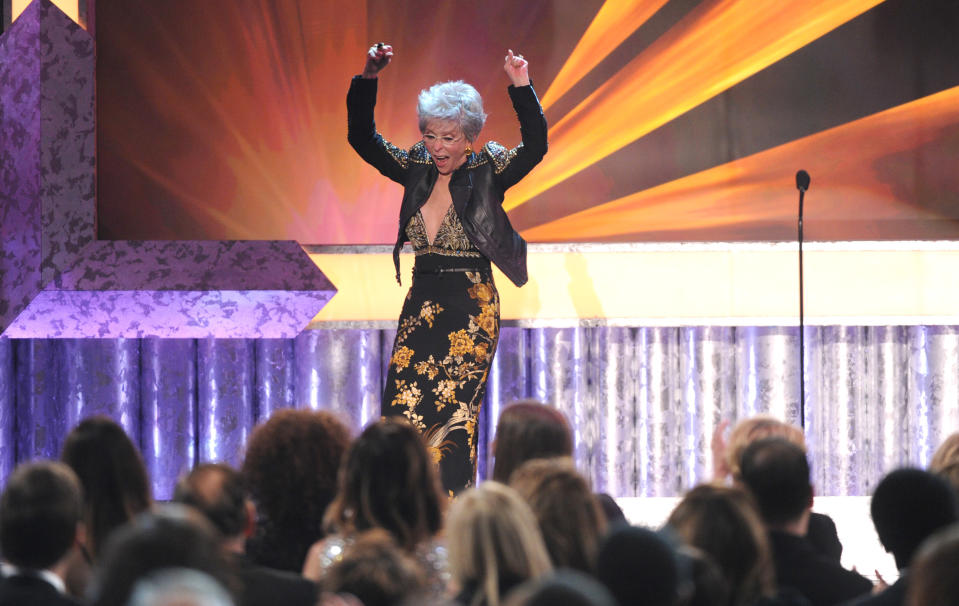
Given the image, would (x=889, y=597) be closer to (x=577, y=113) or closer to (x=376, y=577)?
(x=376, y=577)

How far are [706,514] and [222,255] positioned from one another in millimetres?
3625

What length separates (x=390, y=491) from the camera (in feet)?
7.34

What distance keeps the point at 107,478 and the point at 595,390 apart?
11.1 ft

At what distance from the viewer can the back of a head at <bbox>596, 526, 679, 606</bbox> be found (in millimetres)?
1545

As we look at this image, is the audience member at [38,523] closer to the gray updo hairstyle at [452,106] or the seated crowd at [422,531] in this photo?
the seated crowd at [422,531]

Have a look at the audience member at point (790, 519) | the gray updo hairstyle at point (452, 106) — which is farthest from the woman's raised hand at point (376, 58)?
the audience member at point (790, 519)

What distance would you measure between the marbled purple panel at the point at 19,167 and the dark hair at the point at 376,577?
12.1 ft

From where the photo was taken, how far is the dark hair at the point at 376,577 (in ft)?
5.54

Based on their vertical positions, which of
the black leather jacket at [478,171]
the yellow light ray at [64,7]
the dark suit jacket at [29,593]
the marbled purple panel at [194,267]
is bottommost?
the dark suit jacket at [29,593]

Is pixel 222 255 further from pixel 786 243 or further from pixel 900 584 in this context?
pixel 900 584

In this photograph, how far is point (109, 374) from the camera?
5.43 meters

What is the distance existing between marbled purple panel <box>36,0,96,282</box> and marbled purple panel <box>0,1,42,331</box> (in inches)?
1.5

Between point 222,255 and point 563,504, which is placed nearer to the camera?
point 563,504

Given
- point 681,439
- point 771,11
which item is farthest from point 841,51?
point 681,439
